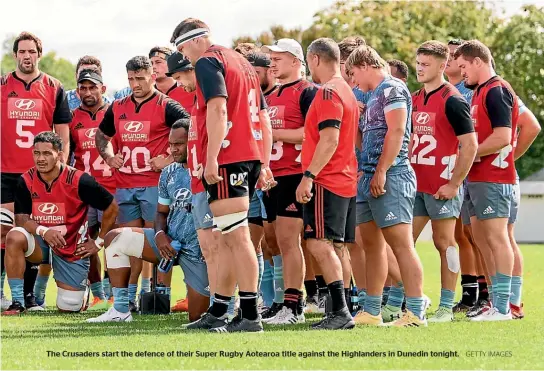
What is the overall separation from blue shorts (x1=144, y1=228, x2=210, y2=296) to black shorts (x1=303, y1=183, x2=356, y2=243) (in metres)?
1.45

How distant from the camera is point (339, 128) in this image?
8695mm

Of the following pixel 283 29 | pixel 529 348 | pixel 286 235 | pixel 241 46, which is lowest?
pixel 529 348

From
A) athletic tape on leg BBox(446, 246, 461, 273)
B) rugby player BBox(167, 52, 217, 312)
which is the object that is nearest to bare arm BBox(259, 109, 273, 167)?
rugby player BBox(167, 52, 217, 312)

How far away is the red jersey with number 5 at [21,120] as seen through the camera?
11430 mm

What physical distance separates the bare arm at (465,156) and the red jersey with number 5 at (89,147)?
407 cm

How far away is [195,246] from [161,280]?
1.03 metres

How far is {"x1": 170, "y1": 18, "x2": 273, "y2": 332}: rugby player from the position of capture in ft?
26.6

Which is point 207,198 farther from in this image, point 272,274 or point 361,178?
point 272,274

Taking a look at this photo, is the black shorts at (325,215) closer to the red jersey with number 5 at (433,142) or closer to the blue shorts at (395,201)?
the blue shorts at (395,201)

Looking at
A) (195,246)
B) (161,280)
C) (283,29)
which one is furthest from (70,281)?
(283,29)

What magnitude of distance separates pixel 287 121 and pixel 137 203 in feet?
6.82

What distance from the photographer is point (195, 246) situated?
994 centimetres

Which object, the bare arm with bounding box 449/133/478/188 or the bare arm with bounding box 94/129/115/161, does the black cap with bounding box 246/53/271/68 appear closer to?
the bare arm with bounding box 94/129/115/161

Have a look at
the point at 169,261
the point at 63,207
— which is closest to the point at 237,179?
the point at 169,261
